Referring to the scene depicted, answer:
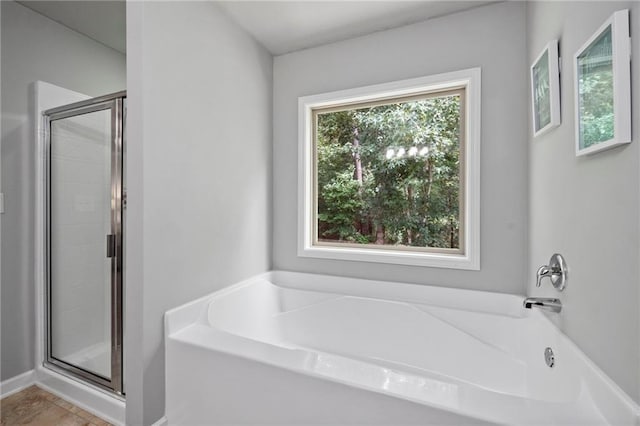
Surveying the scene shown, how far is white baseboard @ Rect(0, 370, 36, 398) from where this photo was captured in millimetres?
1970

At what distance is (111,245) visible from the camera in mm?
1860

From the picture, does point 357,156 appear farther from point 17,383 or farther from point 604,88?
point 17,383

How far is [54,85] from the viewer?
2.22 m

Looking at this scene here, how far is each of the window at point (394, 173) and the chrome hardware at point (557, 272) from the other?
62 cm

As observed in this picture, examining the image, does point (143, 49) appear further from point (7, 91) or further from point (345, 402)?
point (345, 402)

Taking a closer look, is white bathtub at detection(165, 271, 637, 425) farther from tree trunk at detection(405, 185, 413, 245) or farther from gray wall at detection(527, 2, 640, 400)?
tree trunk at detection(405, 185, 413, 245)

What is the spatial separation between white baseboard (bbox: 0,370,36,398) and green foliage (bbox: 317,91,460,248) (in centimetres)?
224

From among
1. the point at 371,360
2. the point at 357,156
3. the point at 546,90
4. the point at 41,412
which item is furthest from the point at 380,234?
the point at 41,412

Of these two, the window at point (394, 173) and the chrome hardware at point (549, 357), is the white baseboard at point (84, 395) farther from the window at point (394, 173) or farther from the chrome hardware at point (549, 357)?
the chrome hardware at point (549, 357)

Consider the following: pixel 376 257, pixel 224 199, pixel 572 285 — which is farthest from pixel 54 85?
pixel 572 285

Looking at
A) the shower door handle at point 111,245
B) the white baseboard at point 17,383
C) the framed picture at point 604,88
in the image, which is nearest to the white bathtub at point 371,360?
the shower door handle at point 111,245

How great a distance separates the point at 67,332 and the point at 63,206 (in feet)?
2.90

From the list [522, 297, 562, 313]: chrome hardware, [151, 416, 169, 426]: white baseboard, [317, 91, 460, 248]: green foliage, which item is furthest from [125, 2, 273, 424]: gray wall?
[522, 297, 562, 313]: chrome hardware

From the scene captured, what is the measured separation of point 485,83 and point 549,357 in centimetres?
160
